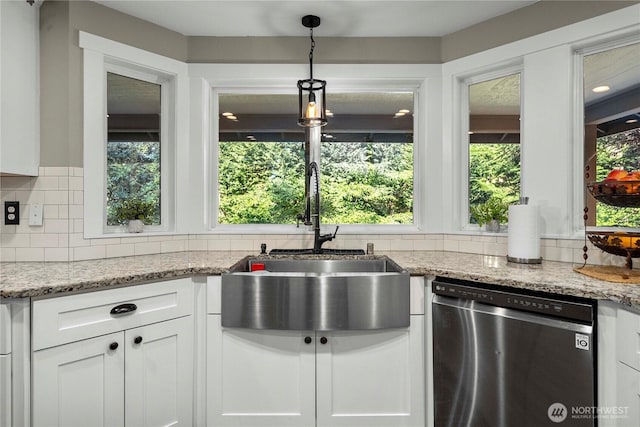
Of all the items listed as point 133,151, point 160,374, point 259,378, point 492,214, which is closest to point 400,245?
point 492,214

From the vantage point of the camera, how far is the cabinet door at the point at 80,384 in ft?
4.77

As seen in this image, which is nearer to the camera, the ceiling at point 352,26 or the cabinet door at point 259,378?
the cabinet door at point 259,378

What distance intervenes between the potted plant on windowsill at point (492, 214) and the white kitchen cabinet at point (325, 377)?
2.70 ft

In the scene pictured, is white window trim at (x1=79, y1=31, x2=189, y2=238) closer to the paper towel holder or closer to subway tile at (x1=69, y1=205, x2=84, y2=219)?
subway tile at (x1=69, y1=205, x2=84, y2=219)

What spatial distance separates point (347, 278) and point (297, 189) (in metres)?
1.10

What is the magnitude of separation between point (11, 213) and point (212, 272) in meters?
1.20

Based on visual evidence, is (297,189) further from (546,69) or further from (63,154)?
(546,69)

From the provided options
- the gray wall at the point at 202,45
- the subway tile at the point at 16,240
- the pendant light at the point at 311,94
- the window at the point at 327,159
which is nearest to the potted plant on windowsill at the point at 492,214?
the window at the point at 327,159

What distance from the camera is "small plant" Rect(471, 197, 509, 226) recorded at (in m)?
2.38

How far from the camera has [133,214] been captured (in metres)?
2.39

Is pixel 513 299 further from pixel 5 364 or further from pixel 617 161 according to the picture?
pixel 5 364

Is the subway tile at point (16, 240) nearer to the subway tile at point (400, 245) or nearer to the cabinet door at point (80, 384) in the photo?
Answer: the cabinet door at point (80, 384)

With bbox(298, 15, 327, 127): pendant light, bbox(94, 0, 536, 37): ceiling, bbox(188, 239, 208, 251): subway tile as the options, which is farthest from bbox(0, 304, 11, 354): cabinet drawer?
bbox(94, 0, 536, 37): ceiling

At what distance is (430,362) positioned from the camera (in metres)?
1.84
